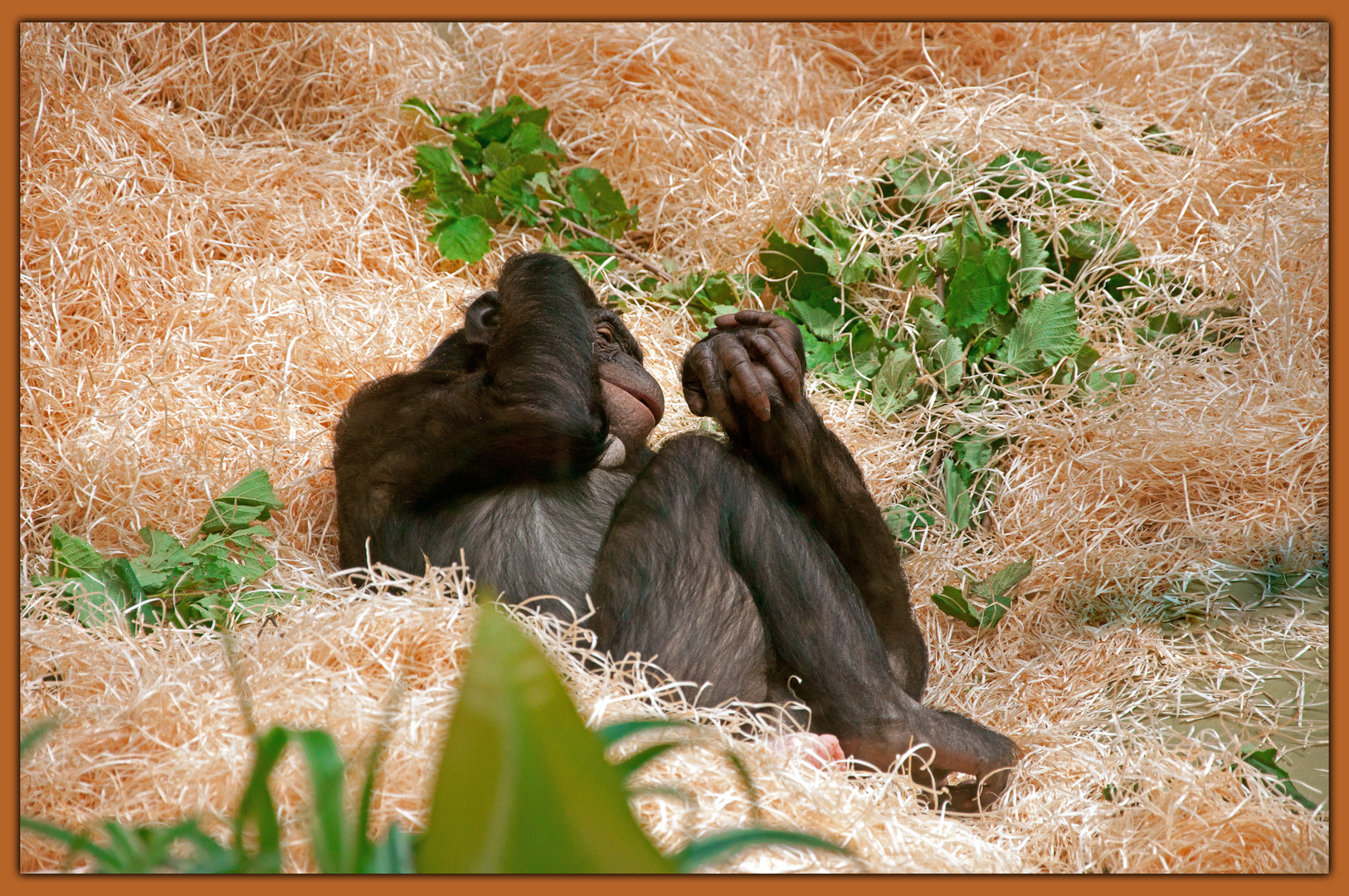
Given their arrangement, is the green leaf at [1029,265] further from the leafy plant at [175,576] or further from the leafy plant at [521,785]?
the leafy plant at [521,785]

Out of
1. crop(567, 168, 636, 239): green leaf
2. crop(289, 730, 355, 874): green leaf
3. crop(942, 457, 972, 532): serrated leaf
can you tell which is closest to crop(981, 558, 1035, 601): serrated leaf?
crop(942, 457, 972, 532): serrated leaf

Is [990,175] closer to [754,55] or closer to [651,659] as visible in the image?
[754,55]

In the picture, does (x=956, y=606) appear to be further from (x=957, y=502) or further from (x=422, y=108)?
(x=422, y=108)

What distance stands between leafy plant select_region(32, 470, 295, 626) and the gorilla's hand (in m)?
1.16

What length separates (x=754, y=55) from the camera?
516 centimetres

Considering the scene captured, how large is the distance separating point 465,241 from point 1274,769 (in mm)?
3188

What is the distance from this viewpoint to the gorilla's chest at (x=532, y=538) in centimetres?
264

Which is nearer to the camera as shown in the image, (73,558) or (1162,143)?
(73,558)

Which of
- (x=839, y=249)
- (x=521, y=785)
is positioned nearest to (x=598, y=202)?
(x=839, y=249)

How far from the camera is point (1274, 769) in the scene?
→ 240 centimetres

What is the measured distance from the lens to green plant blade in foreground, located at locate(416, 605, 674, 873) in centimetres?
123

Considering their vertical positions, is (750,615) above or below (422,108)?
below

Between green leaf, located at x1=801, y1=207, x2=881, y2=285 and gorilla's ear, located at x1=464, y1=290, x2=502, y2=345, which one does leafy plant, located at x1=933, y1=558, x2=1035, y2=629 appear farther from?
gorilla's ear, located at x1=464, y1=290, x2=502, y2=345

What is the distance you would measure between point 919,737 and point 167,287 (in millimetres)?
2891
